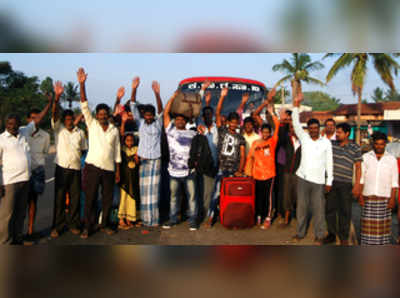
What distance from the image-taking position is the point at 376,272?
3.30m

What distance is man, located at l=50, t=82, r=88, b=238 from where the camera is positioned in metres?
3.74

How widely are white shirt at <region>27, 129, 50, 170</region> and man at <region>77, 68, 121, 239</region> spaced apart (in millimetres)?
528

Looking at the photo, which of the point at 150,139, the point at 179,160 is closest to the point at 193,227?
the point at 179,160

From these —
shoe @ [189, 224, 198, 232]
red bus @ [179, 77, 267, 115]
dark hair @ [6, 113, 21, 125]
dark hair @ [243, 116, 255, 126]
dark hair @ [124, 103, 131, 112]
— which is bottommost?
shoe @ [189, 224, 198, 232]

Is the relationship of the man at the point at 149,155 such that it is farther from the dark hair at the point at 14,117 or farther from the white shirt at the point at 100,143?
the dark hair at the point at 14,117

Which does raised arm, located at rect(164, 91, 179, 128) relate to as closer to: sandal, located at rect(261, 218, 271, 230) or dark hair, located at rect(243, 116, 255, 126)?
dark hair, located at rect(243, 116, 255, 126)

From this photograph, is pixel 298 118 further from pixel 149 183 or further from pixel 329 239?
pixel 149 183

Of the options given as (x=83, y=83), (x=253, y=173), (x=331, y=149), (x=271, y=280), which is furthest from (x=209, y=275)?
(x=83, y=83)

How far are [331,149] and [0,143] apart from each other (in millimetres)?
3593

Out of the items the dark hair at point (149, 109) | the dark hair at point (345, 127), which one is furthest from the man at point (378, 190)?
the dark hair at point (149, 109)

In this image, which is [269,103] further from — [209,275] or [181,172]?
[209,275]

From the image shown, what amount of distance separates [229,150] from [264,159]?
464 millimetres

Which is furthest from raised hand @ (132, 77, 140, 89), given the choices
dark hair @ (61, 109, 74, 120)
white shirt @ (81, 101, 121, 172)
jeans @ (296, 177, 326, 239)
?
jeans @ (296, 177, 326, 239)

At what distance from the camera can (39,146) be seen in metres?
3.74
